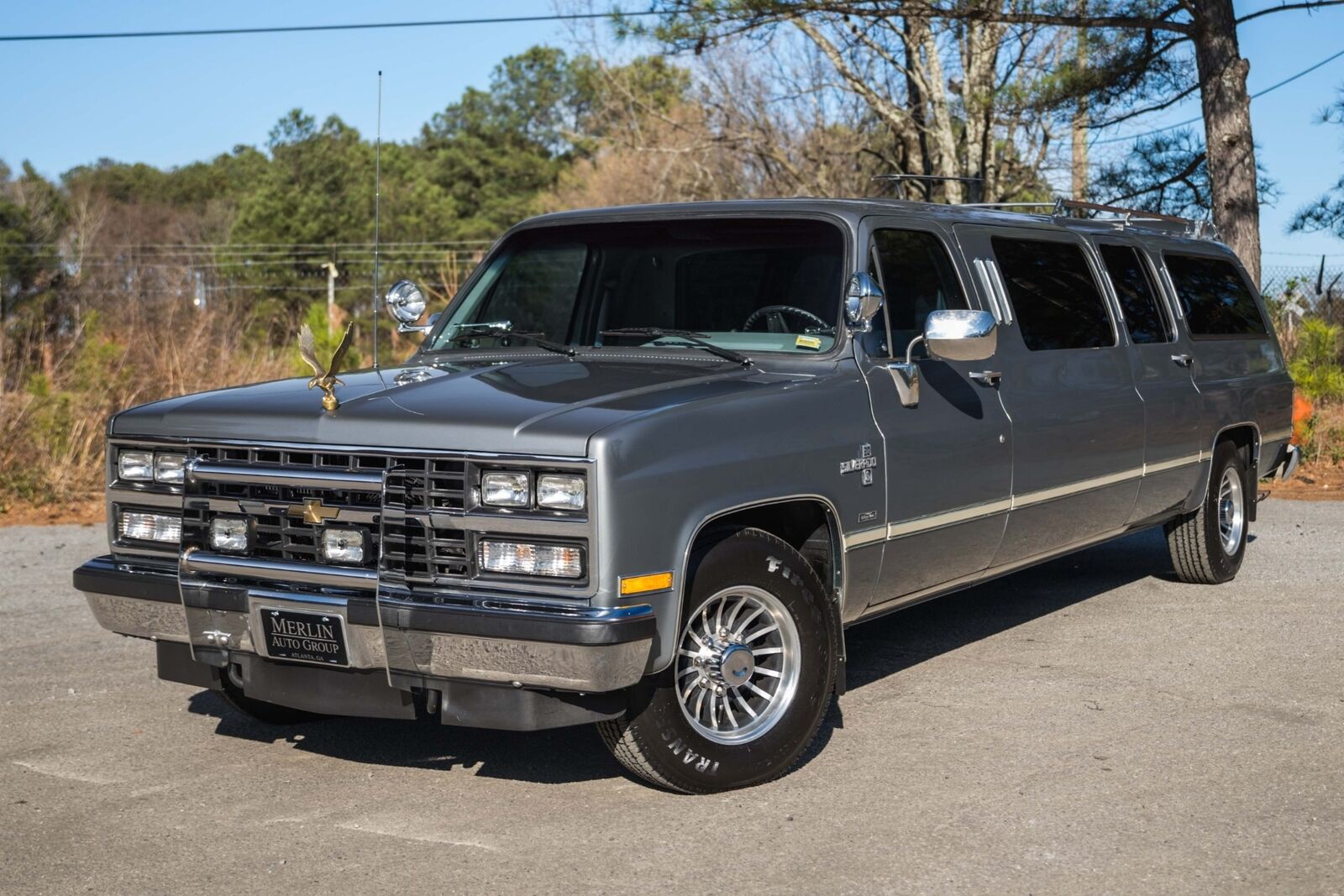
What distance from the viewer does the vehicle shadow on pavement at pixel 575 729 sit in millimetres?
5238

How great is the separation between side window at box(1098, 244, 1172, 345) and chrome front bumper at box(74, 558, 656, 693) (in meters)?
3.98

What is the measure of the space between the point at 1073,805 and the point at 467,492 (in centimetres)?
211

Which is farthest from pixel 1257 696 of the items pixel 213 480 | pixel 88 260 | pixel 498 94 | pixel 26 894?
pixel 498 94

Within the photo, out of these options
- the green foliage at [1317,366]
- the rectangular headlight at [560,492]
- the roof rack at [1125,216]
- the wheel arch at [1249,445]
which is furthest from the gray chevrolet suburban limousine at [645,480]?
the green foliage at [1317,366]

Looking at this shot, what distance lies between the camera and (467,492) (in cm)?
436

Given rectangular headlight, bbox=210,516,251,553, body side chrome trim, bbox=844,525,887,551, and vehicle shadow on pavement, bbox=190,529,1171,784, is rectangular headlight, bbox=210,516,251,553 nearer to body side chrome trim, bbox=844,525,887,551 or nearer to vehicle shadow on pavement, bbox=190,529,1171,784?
vehicle shadow on pavement, bbox=190,529,1171,784

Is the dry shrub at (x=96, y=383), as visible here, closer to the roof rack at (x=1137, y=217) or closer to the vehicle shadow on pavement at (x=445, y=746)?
the vehicle shadow on pavement at (x=445, y=746)

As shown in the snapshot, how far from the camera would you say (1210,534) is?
8.23m

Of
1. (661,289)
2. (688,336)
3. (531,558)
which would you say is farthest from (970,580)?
(531,558)

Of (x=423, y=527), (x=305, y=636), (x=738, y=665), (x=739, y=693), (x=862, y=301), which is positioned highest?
(x=862, y=301)

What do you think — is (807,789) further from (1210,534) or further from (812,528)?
(1210,534)

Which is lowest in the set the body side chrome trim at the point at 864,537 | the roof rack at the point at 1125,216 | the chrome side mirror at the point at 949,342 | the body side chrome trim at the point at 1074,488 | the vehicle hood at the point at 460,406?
the body side chrome trim at the point at 864,537

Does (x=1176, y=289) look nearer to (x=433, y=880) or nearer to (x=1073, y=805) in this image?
(x=1073, y=805)

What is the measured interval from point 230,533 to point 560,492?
122cm
